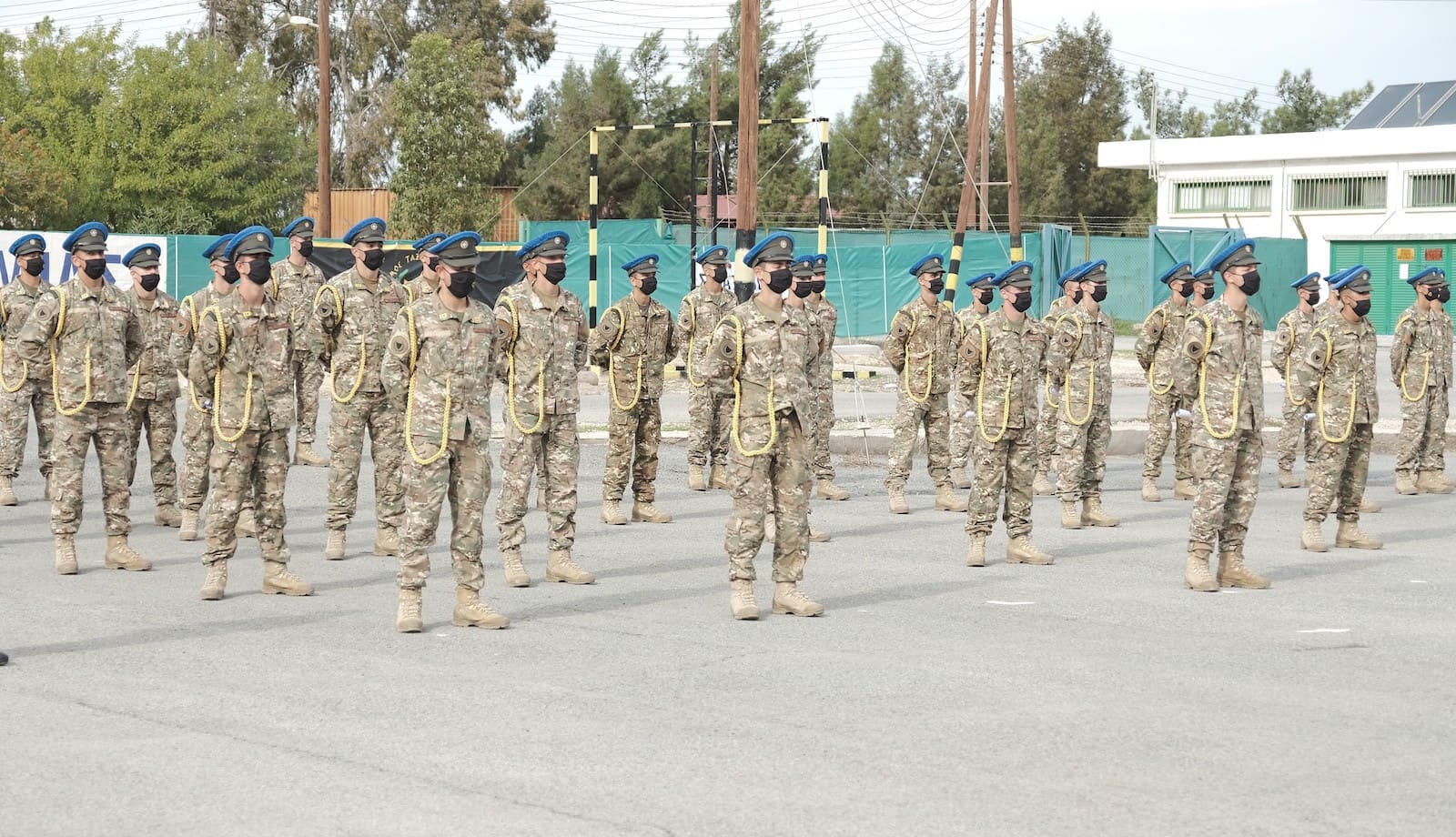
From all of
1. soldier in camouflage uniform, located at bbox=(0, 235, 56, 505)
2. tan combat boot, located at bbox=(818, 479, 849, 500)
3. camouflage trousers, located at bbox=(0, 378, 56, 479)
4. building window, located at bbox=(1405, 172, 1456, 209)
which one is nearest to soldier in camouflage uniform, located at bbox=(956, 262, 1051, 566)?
tan combat boot, located at bbox=(818, 479, 849, 500)

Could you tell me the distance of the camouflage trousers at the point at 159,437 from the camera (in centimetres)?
1330

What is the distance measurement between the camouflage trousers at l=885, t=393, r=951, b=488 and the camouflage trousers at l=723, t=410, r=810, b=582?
5.12 meters

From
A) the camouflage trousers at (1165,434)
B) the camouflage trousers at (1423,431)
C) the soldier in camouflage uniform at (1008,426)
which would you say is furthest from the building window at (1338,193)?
the soldier in camouflage uniform at (1008,426)

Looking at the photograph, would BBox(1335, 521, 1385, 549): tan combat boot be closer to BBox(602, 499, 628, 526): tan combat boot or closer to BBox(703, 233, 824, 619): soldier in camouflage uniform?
BBox(703, 233, 824, 619): soldier in camouflage uniform

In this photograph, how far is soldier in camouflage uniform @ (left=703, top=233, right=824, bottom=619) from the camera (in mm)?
9570

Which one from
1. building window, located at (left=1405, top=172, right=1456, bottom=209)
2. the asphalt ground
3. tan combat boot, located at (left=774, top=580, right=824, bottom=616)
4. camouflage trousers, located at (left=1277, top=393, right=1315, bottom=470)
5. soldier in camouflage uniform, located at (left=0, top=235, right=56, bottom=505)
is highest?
building window, located at (left=1405, top=172, right=1456, bottom=209)

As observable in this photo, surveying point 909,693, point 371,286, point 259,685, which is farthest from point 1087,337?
point 259,685

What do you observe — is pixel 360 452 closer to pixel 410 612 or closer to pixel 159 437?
pixel 159 437

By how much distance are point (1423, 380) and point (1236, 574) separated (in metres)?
5.70

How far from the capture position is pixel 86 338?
11.5 m

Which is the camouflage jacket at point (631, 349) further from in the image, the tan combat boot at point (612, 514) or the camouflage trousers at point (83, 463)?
the camouflage trousers at point (83, 463)

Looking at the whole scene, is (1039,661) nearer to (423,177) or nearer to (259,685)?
(259,685)

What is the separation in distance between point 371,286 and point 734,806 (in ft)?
24.0

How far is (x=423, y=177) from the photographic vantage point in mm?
47469
